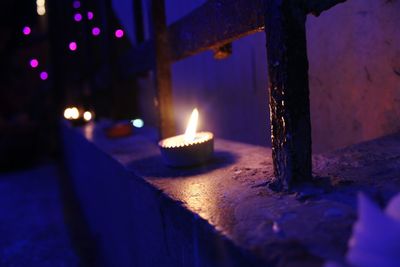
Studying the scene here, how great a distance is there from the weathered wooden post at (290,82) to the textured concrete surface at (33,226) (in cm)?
304

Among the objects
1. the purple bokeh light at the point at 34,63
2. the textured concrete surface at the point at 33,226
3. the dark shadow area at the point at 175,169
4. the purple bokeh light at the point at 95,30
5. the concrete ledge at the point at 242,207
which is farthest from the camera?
the purple bokeh light at the point at 34,63

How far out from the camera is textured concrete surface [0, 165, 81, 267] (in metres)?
3.53

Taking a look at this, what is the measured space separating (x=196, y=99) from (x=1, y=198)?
13.9 feet

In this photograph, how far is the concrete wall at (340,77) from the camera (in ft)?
5.29

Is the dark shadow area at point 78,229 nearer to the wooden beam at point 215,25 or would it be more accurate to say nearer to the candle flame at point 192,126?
the candle flame at point 192,126

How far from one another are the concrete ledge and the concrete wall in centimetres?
24

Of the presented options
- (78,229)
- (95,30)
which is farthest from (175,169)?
(95,30)

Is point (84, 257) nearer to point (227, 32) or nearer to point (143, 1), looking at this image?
point (227, 32)

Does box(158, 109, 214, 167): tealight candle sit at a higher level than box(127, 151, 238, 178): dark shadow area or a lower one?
higher

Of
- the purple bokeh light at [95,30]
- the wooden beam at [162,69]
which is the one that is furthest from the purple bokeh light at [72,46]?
the wooden beam at [162,69]

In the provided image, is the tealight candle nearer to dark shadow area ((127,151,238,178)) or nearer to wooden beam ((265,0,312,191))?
dark shadow area ((127,151,238,178))

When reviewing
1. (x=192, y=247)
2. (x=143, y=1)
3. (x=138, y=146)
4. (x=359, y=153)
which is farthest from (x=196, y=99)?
(x=192, y=247)

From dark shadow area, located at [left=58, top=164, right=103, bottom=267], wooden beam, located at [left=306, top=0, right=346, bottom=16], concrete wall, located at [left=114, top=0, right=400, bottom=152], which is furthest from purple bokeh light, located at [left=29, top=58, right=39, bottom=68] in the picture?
wooden beam, located at [left=306, top=0, right=346, bottom=16]

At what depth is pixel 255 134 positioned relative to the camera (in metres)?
2.86
